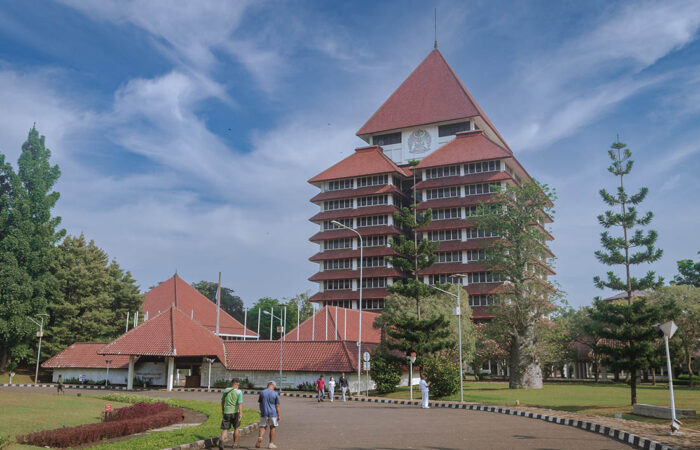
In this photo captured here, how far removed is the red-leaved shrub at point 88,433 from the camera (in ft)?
44.4

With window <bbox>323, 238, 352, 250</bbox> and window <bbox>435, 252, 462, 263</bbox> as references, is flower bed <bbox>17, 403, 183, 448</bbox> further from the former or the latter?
window <bbox>323, 238, 352, 250</bbox>

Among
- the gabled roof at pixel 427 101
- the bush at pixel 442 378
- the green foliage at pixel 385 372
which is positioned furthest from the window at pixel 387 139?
the bush at pixel 442 378

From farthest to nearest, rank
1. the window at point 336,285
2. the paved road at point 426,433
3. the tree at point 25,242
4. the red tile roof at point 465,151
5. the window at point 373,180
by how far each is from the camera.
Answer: the window at point 373,180
the window at point 336,285
the red tile roof at point 465,151
the tree at point 25,242
the paved road at point 426,433

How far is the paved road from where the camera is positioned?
1376cm

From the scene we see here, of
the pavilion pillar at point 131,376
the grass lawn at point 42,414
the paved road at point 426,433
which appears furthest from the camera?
the pavilion pillar at point 131,376

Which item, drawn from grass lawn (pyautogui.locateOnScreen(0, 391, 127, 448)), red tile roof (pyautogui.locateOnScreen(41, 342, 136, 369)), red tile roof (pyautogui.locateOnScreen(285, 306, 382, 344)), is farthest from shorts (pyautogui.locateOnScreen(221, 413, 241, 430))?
red tile roof (pyautogui.locateOnScreen(285, 306, 382, 344))

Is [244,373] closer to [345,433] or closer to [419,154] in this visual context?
[345,433]

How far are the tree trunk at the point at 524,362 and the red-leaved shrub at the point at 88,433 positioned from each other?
3174 centimetres

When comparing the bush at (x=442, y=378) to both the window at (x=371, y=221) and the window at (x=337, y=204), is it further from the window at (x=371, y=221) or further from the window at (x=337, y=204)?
the window at (x=337, y=204)

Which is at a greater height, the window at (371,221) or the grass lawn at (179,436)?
the window at (371,221)

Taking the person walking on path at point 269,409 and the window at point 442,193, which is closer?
the person walking on path at point 269,409

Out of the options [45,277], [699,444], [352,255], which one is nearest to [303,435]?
[699,444]

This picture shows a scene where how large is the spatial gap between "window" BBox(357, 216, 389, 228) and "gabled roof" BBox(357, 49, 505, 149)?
530 inches

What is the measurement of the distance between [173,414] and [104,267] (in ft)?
130
